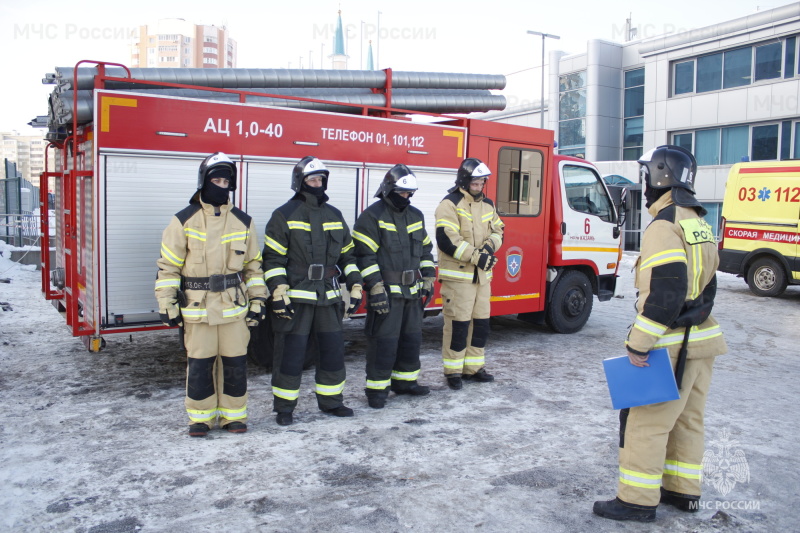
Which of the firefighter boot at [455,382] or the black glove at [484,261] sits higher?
the black glove at [484,261]

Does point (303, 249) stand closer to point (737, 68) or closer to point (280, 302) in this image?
point (280, 302)

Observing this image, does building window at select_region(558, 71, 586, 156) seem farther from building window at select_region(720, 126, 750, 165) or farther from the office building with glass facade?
building window at select_region(720, 126, 750, 165)

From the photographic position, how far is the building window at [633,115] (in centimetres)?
2959

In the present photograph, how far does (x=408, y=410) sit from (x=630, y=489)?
7.21 feet

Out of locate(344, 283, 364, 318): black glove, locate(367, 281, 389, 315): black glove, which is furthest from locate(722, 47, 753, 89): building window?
locate(344, 283, 364, 318): black glove

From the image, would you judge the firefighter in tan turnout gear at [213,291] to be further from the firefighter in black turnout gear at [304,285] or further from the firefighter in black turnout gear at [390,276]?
the firefighter in black turnout gear at [390,276]

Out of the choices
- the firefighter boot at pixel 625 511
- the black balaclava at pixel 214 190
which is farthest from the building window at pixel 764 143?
the black balaclava at pixel 214 190

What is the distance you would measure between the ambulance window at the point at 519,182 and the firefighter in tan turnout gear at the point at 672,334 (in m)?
3.98

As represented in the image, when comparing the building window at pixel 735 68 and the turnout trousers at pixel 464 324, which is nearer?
the turnout trousers at pixel 464 324

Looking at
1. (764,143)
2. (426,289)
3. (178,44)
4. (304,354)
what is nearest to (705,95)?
(764,143)

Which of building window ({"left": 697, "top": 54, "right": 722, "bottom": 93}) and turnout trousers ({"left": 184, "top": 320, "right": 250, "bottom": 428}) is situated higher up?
building window ({"left": 697, "top": 54, "right": 722, "bottom": 93})

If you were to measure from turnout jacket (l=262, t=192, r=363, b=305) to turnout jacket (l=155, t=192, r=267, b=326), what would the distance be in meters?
0.22

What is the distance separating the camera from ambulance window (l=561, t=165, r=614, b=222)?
26.8ft

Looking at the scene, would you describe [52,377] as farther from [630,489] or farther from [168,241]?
[630,489]
